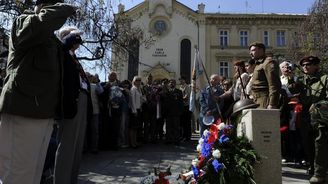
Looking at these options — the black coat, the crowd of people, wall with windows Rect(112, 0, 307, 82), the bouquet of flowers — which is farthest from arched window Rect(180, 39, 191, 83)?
the black coat

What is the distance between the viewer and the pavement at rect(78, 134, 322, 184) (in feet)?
21.3

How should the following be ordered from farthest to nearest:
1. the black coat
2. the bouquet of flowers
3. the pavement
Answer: the pavement, the bouquet of flowers, the black coat

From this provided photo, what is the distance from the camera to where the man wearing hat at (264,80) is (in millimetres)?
6172

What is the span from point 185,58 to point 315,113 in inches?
1344

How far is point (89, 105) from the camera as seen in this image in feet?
17.5

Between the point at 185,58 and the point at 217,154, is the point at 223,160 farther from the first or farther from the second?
the point at 185,58

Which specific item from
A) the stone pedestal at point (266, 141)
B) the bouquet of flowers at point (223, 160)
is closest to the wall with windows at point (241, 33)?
the stone pedestal at point (266, 141)

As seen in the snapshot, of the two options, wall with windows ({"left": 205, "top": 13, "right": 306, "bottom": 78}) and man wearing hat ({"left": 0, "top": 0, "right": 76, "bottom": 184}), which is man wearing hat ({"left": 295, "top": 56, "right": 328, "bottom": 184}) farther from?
wall with windows ({"left": 205, "top": 13, "right": 306, "bottom": 78})

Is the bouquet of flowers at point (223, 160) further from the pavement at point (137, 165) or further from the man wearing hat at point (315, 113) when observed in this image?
the man wearing hat at point (315, 113)

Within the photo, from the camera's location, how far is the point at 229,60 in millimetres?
41406

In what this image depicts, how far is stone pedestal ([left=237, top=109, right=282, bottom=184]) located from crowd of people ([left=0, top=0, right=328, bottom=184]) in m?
0.80

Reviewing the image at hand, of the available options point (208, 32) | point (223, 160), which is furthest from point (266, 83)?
point (208, 32)

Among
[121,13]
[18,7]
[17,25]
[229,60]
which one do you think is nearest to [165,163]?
[17,25]

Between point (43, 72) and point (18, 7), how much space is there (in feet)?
28.7
